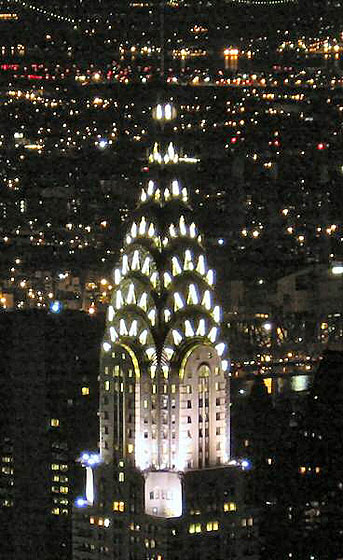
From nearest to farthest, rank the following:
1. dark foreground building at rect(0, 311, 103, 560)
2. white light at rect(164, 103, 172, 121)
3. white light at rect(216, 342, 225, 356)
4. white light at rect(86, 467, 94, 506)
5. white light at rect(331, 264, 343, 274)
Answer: white light at rect(216, 342, 225, 356), white light at rect(86, 467, 94, 506), white light at rect(164, 103, 172, 121), dark foreground building at rect(0, 311, 103, 560), white light at rect(331, 264, 343, 274)

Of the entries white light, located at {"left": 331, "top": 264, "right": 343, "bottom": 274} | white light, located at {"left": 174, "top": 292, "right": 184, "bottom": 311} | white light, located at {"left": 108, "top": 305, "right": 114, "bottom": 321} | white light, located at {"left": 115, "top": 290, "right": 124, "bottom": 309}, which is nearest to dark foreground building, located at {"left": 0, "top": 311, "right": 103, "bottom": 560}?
white light, located at {"left": 108, "top": 305, "right": 114, "bottom": 321}

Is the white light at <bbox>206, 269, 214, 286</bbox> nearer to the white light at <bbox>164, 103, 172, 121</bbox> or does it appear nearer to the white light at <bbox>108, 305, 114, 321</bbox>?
the white light at <bbox>108, 305, 114, 321</bbox>

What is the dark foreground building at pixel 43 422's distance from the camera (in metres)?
50.7

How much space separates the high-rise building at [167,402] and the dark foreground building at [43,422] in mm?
5162

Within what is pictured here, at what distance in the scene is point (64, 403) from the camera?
53562 millimetres

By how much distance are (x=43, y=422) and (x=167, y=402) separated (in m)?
10.5

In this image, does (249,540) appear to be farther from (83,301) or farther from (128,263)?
(83,301)

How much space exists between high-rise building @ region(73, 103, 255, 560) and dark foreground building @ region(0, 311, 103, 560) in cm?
516

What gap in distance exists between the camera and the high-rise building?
43.3m

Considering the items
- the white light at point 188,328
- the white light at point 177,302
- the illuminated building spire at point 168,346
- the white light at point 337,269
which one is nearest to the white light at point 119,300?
the illuminated building spire at point 168,346

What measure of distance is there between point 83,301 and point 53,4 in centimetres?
621

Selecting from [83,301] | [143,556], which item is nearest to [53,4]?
[83,301]

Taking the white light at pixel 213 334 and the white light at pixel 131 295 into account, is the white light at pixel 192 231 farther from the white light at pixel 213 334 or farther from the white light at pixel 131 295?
the white light at pixel 213 334

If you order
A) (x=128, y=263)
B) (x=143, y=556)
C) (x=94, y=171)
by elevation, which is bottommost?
(x=143, y=556)
